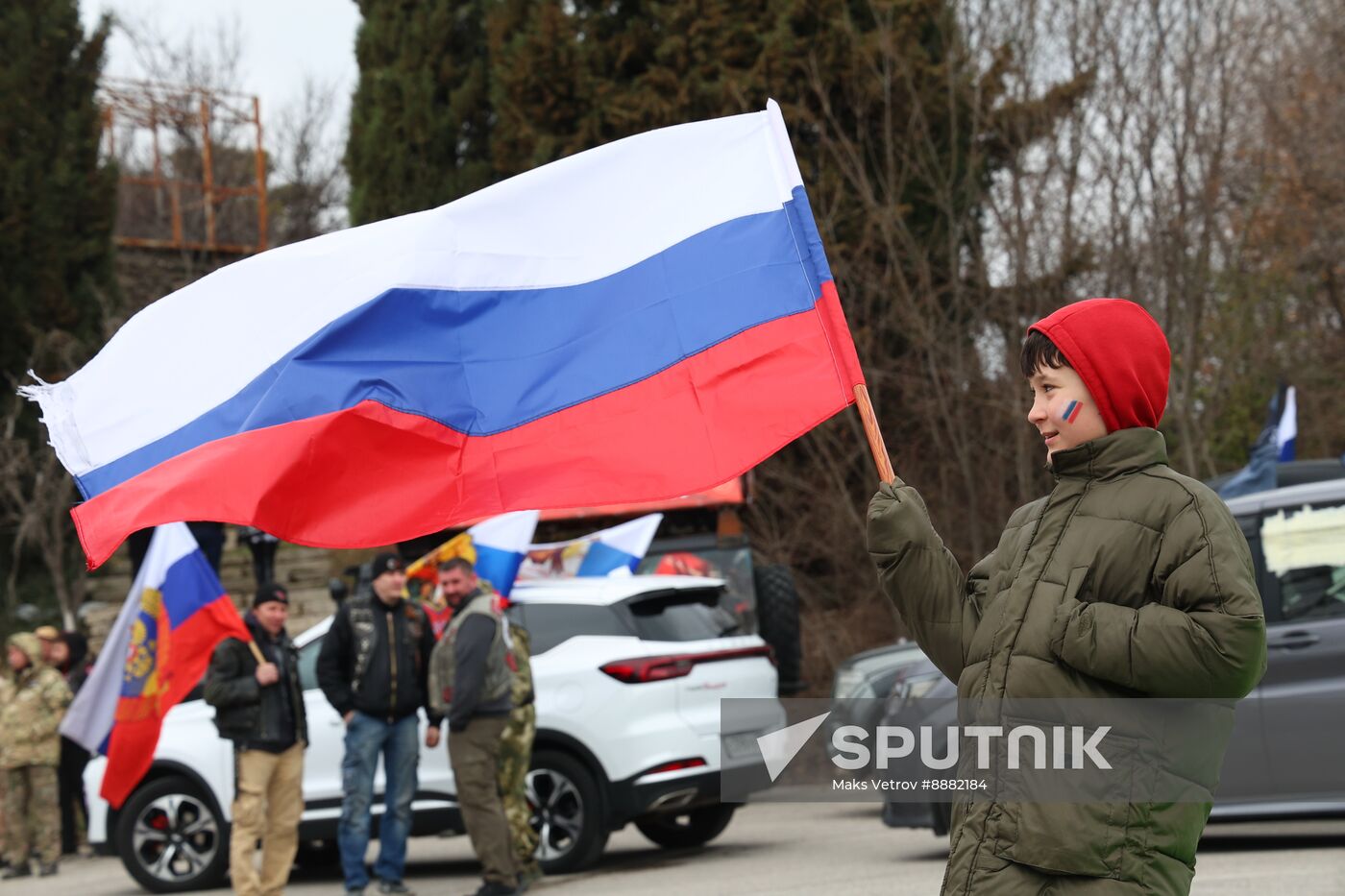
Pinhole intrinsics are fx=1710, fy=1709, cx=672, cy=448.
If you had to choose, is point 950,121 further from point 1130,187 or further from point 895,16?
point 1130,187

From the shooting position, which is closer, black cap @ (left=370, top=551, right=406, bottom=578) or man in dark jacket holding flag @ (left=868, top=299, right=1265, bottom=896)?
man in dark jacket holding flag @ (left=868, top=299, right=1265, bottom=896)

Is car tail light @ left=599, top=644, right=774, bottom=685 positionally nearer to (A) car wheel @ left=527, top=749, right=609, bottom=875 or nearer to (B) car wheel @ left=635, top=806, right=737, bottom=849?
(A) car wheel @ left=527, top=749, right=609, bottom=875

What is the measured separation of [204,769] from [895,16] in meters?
13.6

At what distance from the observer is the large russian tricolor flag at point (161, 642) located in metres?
11.6

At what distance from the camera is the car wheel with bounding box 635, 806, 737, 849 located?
12625mm

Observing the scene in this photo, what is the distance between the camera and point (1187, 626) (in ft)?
10.6

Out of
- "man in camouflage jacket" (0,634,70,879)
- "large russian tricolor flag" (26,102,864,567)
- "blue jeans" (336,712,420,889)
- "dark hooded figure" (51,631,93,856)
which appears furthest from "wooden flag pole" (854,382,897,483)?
"dark hooded figure" (51,631,93,856)

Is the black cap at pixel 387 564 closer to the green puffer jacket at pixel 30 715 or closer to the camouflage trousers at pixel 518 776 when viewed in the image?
the camouflage trousers at pixel 518 776

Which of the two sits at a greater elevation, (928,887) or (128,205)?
(128,205)

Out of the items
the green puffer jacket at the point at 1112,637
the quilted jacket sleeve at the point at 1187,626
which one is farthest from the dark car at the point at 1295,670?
the quilted jacket sleeve at the point at 1187,626

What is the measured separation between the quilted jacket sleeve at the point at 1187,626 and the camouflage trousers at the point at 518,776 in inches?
311

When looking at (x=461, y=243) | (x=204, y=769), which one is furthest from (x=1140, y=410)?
(x=204, y=769)

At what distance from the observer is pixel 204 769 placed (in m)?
12.3

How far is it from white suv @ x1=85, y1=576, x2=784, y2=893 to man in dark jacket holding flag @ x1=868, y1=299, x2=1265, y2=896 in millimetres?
7553
